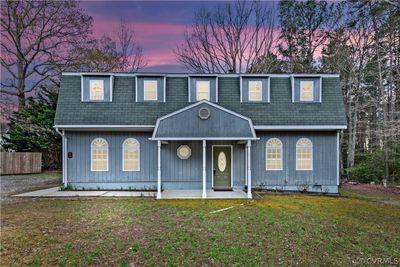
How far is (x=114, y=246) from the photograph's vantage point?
6152 mm

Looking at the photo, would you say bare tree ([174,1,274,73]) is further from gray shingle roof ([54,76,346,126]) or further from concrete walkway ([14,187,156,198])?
concrete walkway ([14,187,156,198])

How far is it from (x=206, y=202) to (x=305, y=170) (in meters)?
5.63

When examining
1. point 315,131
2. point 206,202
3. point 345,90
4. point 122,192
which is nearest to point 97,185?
point 122,192

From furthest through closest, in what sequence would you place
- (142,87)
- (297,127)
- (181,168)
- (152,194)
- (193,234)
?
(142,87), (181,168), (297,127), (152,194), (193,234)

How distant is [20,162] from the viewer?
19156 mm

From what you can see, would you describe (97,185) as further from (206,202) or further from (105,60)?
(105,60)

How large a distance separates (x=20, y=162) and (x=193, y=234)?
55.0ft

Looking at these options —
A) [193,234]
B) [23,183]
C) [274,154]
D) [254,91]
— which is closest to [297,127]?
[274,154]

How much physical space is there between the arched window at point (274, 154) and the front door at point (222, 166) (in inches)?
71.3

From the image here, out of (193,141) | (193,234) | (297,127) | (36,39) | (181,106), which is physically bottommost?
(193,234)

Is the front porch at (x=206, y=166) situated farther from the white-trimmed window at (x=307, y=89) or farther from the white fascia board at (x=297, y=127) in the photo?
the white-trimmed window at (x=307, y=89)

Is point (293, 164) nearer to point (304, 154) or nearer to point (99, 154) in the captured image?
point (304, 154)

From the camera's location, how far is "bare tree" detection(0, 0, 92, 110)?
22531mm

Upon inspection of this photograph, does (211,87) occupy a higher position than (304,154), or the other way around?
(211,87)
